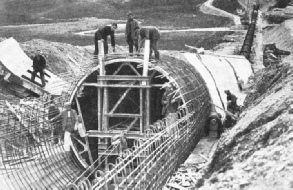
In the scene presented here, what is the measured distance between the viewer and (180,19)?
135 ft

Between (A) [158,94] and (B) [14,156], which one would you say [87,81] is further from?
(B) [14,156]

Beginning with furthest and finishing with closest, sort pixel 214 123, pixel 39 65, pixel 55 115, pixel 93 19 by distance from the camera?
pixel 93 19
pixel 39 65
pixel 55 115
pixel 214 123

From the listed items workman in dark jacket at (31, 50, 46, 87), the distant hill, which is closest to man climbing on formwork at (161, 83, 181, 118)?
workman in dark jacket at (31, 50, 46, 87)

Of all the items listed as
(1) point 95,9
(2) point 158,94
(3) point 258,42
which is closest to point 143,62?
(2) point 158,94

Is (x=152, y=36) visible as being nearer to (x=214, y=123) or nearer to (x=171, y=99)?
(x=171, y=99)

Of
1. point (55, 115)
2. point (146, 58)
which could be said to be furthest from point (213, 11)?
point (55, 115)

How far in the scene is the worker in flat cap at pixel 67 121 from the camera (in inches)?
478

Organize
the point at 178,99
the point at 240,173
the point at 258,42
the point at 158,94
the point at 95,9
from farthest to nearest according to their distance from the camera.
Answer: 1. the point at 95,9
2. the point at 258,42
3. the point at 158,94
4. the point at 178,99
5. the point at 240,173

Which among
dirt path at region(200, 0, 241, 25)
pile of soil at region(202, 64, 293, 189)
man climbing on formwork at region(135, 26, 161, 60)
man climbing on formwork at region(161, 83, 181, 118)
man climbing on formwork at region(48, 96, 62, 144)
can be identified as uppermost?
dirt path at region(200, 0, 241, 25)

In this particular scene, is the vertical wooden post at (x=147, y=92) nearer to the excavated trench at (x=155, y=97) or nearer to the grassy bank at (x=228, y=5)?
the excavated trench at (x=155, y=97)

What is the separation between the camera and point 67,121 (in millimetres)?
12352

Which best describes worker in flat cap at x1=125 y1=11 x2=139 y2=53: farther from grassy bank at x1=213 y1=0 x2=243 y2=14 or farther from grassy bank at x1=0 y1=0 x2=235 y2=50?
grassy bank at x1=213 y1=0 x2=243 y2=14

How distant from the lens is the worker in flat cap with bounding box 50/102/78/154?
12141mm

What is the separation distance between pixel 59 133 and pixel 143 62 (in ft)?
10.7
